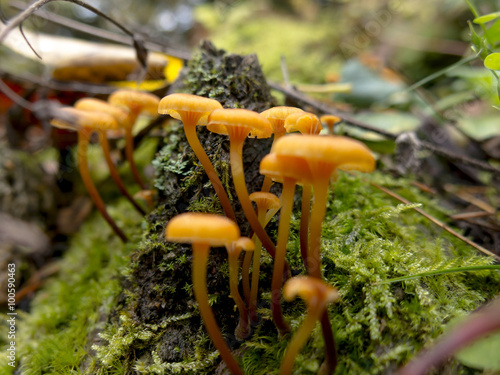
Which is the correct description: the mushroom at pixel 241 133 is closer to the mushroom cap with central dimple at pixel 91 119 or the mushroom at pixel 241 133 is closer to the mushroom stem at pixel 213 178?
the mushroom stem at pixel 213 178

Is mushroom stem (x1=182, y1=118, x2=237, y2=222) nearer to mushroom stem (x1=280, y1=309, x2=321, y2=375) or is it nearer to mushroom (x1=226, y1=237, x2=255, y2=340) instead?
mushroom (x1=226, y1=237, x2=255, y2=340)

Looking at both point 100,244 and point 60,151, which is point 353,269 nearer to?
point 100,244

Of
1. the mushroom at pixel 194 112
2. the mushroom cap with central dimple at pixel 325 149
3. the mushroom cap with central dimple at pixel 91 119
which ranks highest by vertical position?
the mushroom cap with central dimple at pixel 91 119

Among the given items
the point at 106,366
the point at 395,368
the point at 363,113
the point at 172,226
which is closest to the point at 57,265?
the point at 106,366

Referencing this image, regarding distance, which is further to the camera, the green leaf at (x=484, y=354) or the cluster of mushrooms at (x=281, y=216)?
the cluster of mushrooms at (x=281, y=216)

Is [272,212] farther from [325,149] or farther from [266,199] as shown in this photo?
[325,149]

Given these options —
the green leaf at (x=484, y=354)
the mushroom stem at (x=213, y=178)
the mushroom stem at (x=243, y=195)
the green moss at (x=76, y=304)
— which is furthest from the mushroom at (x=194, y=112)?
the green leaf at (x=484, y=354)

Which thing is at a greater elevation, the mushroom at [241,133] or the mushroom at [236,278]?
the mushroom at [241,133]

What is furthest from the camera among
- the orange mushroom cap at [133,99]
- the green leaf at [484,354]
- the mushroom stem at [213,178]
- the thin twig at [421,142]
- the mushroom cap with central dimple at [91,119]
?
the thin twig at [421,142]

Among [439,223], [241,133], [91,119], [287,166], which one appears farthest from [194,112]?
[439,223]
